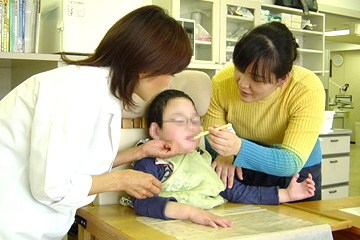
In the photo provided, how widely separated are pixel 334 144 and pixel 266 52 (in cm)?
259

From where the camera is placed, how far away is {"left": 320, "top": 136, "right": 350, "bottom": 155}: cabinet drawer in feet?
11.7

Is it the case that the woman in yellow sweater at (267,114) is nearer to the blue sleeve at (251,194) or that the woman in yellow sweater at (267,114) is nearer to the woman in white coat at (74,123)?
the blue sleeve at (251,194)

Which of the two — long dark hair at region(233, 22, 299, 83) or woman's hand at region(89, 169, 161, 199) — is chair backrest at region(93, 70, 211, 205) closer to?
long dark hair at region(233, 22, 299, 83)

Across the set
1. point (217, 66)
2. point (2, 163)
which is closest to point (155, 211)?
point (2, 163)

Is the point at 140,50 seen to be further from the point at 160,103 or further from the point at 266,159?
the point at 266,159

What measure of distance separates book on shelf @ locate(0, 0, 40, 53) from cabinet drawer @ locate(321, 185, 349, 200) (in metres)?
2.71

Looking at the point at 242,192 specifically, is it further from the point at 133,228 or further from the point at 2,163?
the point at 2,163

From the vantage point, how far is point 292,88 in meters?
1.52

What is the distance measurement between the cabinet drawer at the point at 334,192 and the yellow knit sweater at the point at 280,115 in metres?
2.24

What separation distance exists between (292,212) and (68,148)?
772mm

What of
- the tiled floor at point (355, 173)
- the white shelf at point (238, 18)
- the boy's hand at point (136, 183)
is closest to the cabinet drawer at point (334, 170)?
the tiled floor at point (355, 173)

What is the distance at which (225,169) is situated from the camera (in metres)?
1.52

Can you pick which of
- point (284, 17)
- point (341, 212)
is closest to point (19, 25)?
point (341, 212)

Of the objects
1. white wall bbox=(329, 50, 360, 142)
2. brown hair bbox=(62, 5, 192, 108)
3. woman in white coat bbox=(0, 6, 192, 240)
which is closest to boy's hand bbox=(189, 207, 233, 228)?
woman in white coat bbox=(0, 6, 192, 240)
